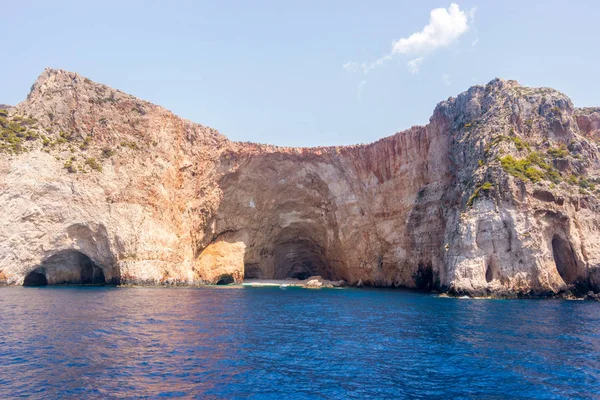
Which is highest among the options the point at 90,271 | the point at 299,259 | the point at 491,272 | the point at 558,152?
the point at 558,152

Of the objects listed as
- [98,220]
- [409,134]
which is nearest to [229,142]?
[98,220]

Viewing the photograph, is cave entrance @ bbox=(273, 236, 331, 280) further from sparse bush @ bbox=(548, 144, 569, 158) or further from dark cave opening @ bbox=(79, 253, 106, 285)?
sparse bush @ bbox=(548, 144, 569, 158)

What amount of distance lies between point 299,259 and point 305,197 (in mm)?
21314

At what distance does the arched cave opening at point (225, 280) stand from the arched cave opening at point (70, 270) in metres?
17.9

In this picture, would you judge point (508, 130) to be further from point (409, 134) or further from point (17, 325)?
point (17, 325)

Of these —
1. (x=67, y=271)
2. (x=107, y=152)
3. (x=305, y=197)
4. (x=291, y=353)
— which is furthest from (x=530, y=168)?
(x=67, y=271)

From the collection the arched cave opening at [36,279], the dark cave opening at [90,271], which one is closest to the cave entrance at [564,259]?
the dark cave opening at [90,271]

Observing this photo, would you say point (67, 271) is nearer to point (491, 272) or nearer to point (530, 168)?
point (491, 272)

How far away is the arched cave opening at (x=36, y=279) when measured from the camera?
192ft

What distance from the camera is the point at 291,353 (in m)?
19.4

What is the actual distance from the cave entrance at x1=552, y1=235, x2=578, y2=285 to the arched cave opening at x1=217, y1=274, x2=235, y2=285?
1881 inches

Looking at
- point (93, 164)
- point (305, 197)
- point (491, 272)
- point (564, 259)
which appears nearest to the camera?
point (491, 272)

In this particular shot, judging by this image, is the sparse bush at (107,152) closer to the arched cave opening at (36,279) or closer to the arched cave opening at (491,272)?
the arched cave opening at (36,279)

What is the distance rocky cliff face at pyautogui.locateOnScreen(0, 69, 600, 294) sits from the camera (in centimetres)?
4844
